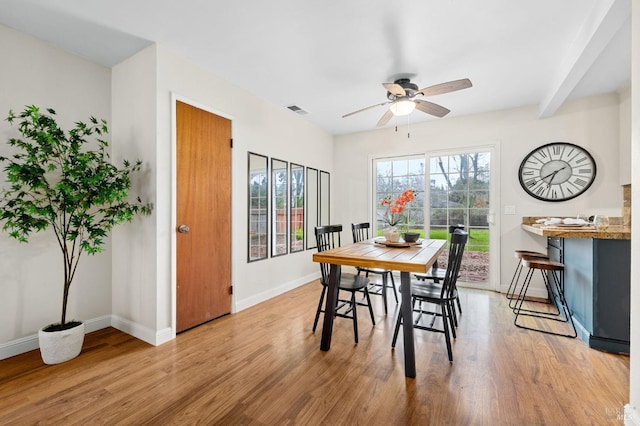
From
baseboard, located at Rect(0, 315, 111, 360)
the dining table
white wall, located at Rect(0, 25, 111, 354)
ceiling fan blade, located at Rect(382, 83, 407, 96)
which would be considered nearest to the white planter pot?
baseboard, located at Rect(0, 315, 111, 360)

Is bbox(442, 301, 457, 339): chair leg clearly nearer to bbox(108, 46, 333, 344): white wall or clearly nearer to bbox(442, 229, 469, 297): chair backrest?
bbox(442, 229, 469, 297): chair backrest

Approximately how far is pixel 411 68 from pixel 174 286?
3.21 m

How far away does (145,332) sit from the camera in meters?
2.51

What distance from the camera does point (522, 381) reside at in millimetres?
1882

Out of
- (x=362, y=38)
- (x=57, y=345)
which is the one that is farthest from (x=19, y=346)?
(x=362, y=38)

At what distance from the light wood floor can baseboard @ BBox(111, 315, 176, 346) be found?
78mm

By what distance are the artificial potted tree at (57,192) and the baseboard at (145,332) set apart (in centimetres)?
42

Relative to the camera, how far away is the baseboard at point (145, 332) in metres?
2.44

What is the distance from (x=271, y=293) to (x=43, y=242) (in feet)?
7.72

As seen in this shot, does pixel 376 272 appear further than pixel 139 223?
Yes

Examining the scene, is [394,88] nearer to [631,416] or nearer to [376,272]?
[376,272]

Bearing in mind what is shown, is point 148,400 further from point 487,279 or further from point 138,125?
point 487,279

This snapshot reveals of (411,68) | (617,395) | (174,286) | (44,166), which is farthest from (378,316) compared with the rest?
(44,166)

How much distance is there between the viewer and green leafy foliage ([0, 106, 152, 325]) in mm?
2031
